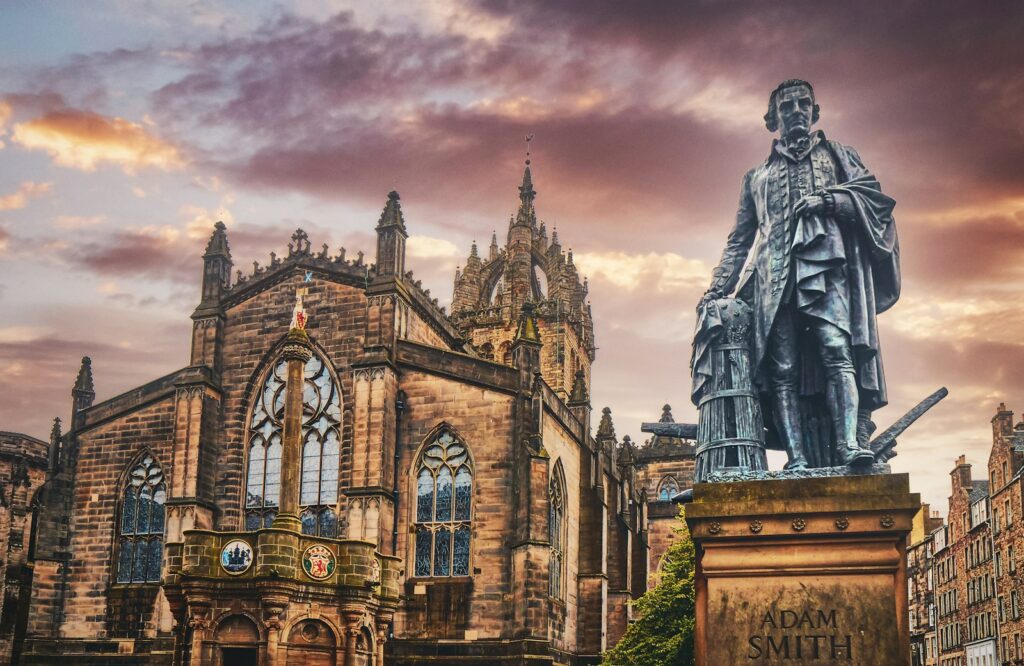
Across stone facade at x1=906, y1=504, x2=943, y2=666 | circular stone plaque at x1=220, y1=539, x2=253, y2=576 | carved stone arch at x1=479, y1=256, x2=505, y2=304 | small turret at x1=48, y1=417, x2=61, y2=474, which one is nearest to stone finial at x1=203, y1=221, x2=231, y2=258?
small turret at x1=48, y1=417, x2=61, y2=474

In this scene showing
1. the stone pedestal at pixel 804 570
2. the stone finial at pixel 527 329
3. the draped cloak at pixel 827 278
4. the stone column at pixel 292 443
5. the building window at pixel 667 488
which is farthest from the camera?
the building window at pixel 667 488

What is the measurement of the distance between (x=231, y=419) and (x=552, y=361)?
26.1 metres

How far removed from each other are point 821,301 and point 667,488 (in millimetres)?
52913

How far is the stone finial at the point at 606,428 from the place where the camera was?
46434mm

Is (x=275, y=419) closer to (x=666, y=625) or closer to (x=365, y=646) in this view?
(x=365, y=646)

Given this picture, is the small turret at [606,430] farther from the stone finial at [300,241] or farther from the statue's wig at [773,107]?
the statue's wig at [773,107]

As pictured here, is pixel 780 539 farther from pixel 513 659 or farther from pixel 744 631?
pixel 513 659

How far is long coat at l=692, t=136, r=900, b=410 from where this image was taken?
7324 mm

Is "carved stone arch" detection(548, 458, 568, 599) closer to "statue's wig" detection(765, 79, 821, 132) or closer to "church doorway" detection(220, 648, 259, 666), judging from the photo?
"church doorway" detection(220, 648, 259, 666)

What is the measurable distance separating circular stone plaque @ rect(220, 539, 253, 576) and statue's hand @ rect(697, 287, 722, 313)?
19.8m

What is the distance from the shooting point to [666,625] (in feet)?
110

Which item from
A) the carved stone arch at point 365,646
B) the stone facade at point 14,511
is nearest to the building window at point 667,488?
the stone facade at point 14,511

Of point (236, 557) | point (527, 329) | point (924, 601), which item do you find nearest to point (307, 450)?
point (527, 329)

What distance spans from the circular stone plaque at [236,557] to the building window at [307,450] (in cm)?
944
